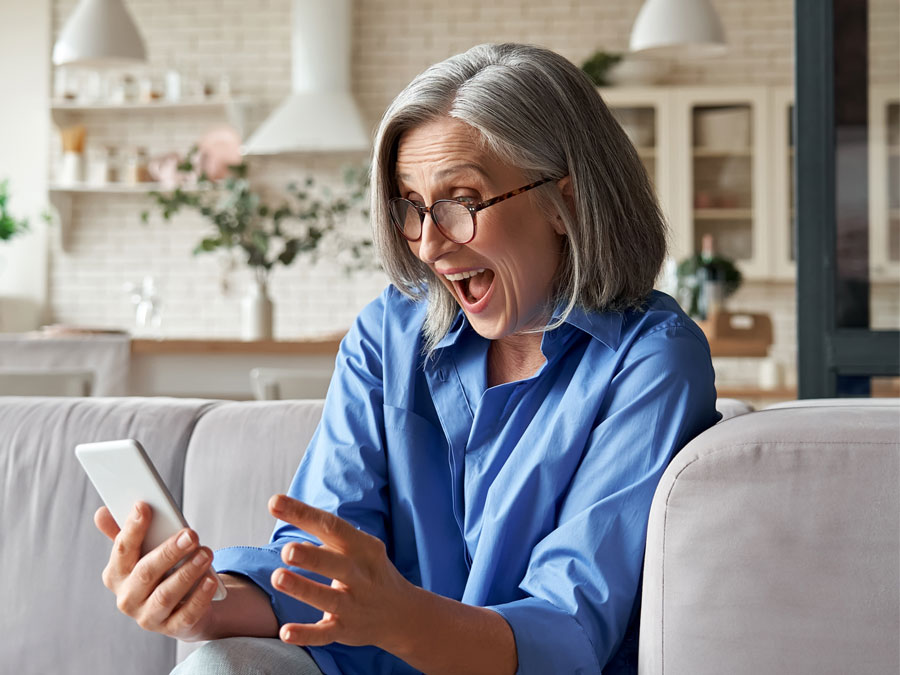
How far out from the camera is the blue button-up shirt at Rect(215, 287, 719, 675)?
3.67 ft

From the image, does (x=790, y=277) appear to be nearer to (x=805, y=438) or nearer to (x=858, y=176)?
(x=858, y=176)

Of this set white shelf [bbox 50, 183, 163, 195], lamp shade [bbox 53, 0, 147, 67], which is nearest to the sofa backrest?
lamp shade [bbox 53, 0, 147, 67]

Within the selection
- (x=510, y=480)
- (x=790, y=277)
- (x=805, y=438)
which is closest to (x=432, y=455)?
(x=510, y=480)

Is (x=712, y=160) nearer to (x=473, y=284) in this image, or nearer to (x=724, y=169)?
(x=724, y=169)

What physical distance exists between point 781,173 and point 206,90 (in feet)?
11.5

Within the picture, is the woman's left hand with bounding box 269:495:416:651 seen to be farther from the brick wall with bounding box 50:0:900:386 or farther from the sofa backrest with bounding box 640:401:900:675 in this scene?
the brick wall with bounding box 50:0:900:386

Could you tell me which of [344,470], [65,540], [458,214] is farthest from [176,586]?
[65,540]

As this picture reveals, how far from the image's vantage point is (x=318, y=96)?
616cm

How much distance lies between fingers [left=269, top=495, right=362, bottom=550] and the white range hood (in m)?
5.32

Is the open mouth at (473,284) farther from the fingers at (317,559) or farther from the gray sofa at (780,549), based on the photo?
the fingers at (317,559)

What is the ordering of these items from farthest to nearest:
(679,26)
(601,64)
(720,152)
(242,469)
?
(601,64)
(720,152)
(679,26)
(242,469)

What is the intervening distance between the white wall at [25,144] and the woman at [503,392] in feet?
18.6

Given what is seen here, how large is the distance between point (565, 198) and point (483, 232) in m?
0.13

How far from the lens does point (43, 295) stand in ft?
21.6
